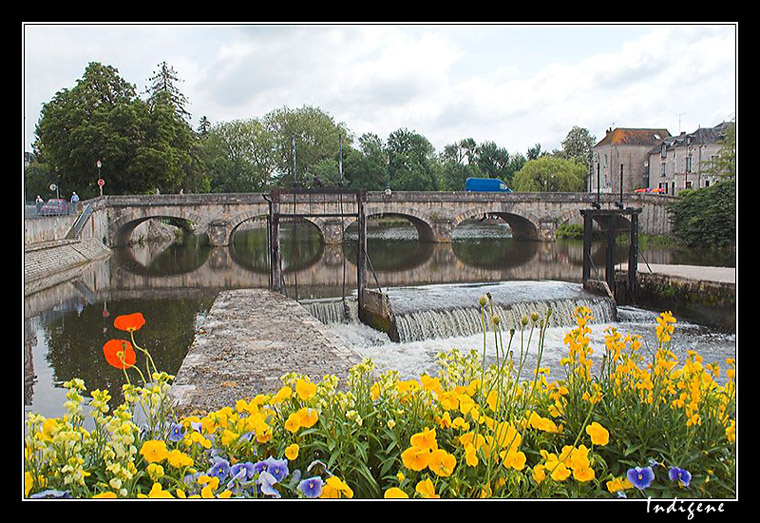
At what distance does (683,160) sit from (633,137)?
716 cm

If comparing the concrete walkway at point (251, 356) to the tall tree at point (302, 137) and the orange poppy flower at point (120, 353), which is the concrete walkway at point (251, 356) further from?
the tall tree at point (302, 137)

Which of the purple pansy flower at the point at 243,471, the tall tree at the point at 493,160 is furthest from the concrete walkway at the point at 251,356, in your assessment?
the tall tree at the point at 493,160

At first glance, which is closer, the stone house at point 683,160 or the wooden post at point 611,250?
the wooden post at point 611,250

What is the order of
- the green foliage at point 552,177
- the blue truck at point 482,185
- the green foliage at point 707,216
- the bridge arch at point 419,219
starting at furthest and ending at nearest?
the green foliage at point 552,177 < the blue truck at point 482,185 < the bridge arch at point 419,219 < the green foliage at point 707,216

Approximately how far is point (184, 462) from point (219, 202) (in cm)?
3339

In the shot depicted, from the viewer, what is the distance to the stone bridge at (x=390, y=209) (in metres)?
33.4

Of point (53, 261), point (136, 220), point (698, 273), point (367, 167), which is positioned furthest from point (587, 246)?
point (367, 167)

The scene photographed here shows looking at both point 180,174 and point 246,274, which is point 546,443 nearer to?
point 246,274

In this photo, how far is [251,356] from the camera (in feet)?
22.8

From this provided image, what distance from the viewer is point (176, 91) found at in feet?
170

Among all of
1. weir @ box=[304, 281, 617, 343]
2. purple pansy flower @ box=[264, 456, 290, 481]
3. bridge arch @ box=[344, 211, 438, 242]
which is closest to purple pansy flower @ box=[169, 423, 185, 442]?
purple pansy flower @ box=[264, 456, 290, 481]

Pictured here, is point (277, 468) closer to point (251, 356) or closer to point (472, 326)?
point (251, 356)

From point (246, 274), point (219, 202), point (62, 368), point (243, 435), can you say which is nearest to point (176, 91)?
point (219, 202)

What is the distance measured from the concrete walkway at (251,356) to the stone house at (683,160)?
133ft
